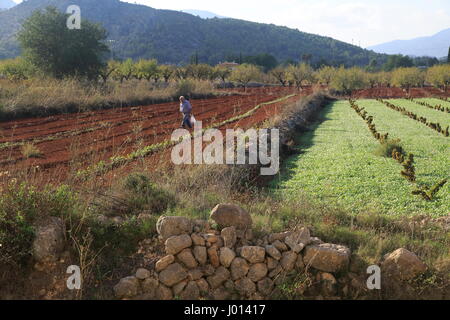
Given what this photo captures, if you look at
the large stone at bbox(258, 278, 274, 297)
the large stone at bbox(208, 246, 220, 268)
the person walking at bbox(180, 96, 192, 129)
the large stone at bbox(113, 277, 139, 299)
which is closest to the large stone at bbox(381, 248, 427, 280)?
the large stone at bbox(258, 278, 274, 297)

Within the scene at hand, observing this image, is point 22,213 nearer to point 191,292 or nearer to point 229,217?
point 191,292

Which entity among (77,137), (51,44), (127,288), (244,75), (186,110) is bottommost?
(127,288)

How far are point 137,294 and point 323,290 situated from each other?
1.86 metres

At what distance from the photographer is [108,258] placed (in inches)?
166

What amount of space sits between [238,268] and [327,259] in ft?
3.06

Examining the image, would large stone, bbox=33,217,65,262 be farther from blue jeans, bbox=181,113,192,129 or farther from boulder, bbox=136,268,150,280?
blue jeans, bbox=181,113,192,129

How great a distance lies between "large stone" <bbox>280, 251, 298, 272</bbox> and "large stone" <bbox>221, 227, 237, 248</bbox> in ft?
1.82

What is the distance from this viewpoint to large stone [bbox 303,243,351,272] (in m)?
4.18

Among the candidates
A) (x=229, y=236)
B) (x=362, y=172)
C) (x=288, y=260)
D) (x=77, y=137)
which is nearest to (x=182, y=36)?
(x=77, y=137)

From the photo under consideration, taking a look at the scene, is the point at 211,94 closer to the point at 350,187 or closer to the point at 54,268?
the point at 350,187

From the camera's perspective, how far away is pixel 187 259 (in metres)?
4.12

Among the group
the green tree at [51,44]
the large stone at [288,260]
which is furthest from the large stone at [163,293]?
the green tree at [51,44]

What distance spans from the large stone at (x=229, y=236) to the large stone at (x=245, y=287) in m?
0.39

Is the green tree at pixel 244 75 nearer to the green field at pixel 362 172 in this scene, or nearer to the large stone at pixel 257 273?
the green field at pixel 362 172
